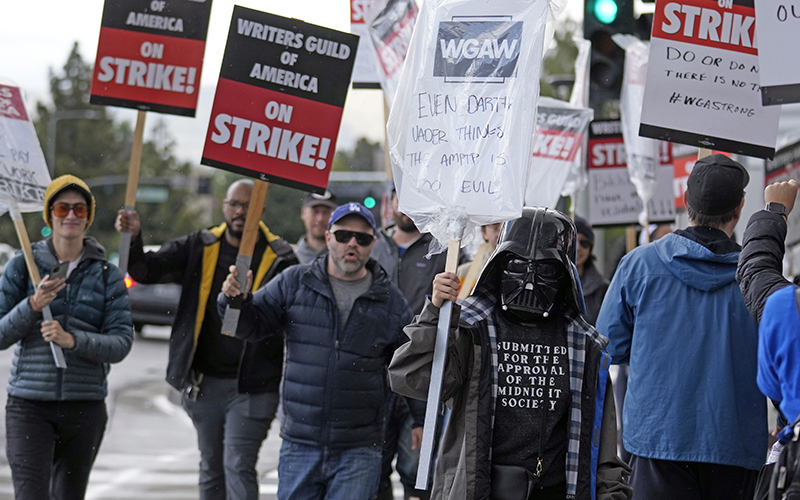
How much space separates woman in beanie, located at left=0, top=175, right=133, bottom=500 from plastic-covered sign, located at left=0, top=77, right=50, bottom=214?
15.9 inches

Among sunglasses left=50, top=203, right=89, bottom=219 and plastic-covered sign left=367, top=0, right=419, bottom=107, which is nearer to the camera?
sunglasses left=50, top=203, right=89, bottom=219

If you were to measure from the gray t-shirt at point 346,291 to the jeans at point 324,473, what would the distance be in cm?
69

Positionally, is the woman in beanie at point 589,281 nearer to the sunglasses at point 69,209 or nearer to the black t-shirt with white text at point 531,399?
the sunglasses at point 69,209

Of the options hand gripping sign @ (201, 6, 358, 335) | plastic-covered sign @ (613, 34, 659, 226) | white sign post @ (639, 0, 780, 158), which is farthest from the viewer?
plastic-covered sign @ (613, 34, 659, 226)

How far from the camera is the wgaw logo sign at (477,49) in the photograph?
13.5 ft

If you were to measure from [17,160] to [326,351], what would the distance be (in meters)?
2.38

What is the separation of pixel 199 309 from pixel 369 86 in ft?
7.90

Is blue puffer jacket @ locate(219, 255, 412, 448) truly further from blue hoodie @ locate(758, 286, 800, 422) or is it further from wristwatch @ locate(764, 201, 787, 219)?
blue hoodie @ locate(758, 286, 800, 422)

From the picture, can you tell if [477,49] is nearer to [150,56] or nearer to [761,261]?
[761,261]

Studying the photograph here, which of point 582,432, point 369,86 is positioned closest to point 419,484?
point 582,432

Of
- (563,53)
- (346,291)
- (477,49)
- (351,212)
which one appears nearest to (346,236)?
(351,212)

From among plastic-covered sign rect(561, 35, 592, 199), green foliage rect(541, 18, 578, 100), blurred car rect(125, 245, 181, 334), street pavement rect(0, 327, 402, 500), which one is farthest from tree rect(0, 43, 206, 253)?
plastic-covered sign rect(561, 35, 592, 199)

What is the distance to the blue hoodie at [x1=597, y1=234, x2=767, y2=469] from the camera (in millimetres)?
4223

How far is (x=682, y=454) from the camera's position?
166 inches
